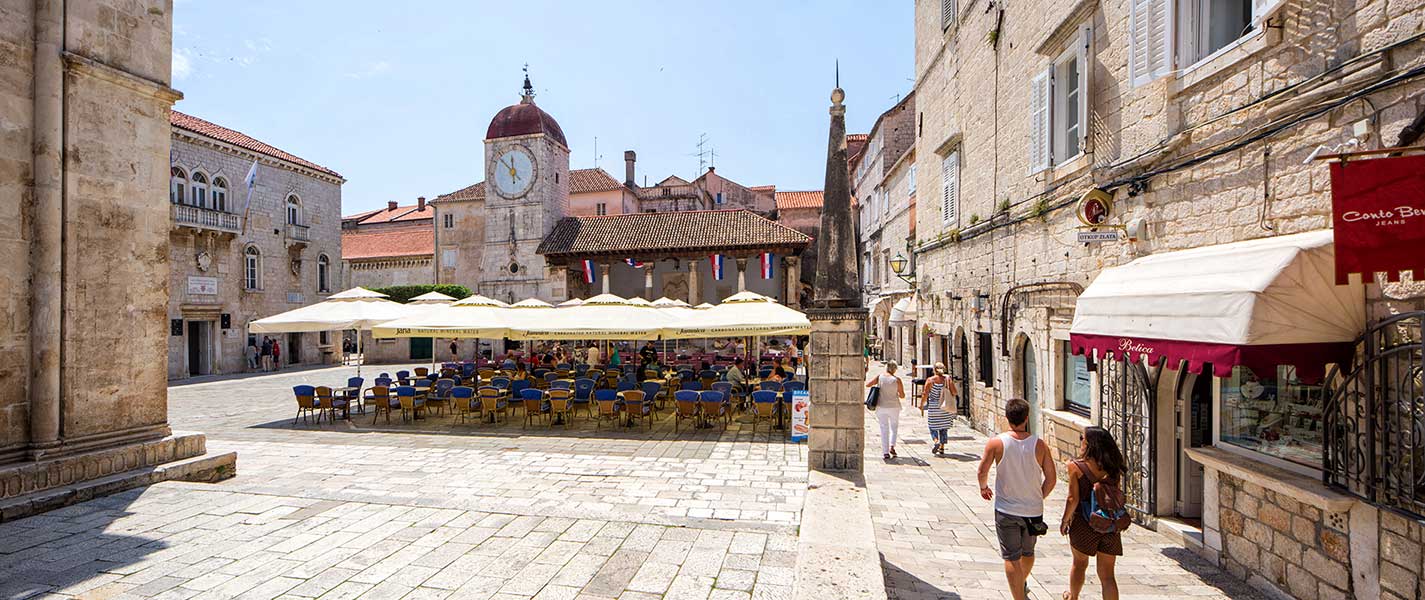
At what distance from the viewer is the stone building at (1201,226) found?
4.23m

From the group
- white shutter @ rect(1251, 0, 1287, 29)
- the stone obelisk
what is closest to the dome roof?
the stone obelisk

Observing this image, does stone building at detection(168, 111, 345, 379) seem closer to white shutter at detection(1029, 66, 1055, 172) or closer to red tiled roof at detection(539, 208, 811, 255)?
red tiled roof at detection(539, 208, 811, 255)

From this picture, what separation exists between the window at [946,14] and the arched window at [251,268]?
26.9 metres

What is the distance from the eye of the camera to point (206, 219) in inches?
915

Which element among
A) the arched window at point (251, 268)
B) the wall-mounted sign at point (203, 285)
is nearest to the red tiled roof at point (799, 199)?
the arched window at point (251, 268)

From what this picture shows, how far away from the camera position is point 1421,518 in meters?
3.70

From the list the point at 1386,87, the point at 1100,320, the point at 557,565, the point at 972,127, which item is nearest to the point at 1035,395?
the point at 1100,320

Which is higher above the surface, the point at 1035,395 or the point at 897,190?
the point at 897,190

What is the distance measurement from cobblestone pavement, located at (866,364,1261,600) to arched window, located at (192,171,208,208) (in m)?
26.9

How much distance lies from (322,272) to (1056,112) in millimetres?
31171

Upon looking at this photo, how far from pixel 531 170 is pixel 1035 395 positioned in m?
27.2

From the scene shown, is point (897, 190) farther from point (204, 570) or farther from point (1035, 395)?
point (204, 570)

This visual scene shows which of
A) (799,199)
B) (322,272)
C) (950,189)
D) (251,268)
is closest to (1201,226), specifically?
(950,189)

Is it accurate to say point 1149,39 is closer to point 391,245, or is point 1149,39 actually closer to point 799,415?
point 799,415
